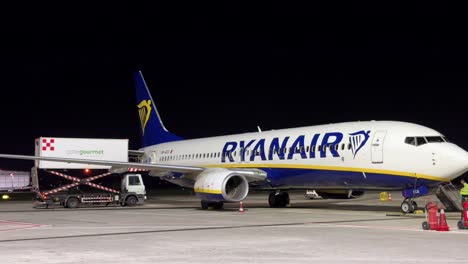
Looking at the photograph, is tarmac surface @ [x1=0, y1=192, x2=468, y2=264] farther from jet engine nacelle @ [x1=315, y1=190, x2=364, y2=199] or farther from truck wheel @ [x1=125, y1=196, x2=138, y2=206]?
truck wheel @ [x1=125, y1=196, x2=138, y2=206]

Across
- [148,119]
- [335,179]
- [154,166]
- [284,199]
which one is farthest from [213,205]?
Result: [148,119]

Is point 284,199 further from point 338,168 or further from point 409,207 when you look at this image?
point 409,207

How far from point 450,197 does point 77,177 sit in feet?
64.9

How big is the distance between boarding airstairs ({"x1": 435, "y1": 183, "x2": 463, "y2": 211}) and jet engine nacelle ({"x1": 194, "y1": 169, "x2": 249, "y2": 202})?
726 cm

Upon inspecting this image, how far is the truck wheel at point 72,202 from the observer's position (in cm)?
2845

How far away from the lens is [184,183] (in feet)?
96.4

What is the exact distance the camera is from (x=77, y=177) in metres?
33.0

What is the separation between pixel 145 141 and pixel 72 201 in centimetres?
829

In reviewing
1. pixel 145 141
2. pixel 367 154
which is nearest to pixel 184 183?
pixel 145 141

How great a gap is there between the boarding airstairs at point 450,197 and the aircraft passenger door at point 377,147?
7.51 ft

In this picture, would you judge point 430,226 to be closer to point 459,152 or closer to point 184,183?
point 459,152

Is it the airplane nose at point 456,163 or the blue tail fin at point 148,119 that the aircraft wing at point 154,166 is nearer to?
the blue tail fin at point 148,119

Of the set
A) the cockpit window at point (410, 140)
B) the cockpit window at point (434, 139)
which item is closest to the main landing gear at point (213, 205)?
the cockpit window at point (410, 140)

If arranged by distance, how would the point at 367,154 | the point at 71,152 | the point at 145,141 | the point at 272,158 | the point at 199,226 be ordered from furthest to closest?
the point at 145,141 < the point at 71,152 < the point at 272,158 < the point at 367,154 < the point at 199,226
